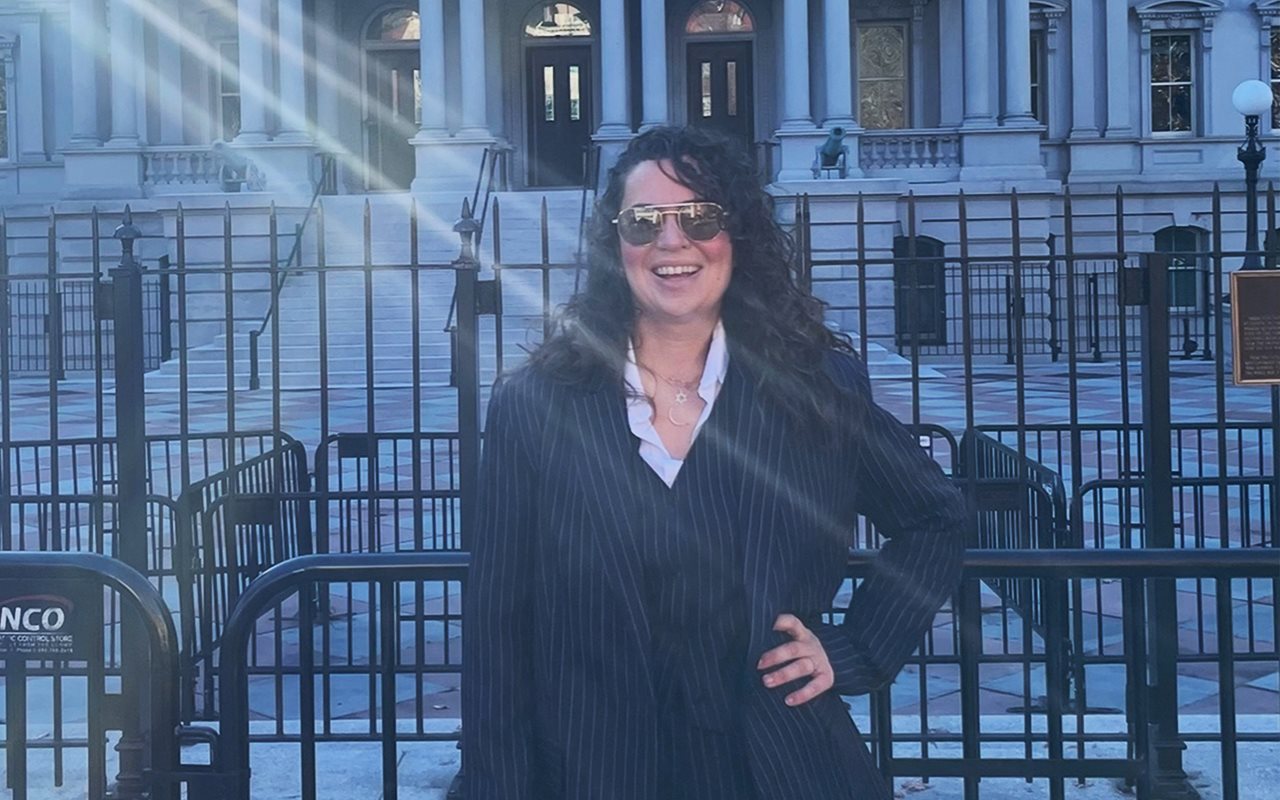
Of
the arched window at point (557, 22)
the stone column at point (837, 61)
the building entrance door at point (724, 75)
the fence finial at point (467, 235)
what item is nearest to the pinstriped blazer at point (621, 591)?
the fence finial at point (467, 235)

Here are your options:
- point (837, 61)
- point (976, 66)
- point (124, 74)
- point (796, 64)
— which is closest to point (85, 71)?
point (124, 74)

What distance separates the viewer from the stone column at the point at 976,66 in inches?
1193

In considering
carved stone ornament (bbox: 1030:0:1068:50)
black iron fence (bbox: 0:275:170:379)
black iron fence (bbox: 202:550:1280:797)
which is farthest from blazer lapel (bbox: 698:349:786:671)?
carved stone ornament (bbox: 1030:0:1068:50)

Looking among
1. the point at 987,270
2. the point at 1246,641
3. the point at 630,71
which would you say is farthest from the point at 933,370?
the point at 1246,641

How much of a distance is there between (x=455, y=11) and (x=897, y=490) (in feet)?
101

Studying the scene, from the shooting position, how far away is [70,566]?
353cm

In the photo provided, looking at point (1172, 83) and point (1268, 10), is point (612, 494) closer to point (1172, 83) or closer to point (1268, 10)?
point (1172, 83)

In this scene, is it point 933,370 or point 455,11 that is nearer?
point 933,370

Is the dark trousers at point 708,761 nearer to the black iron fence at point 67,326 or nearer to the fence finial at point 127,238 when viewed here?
the fence finial at point 127,238

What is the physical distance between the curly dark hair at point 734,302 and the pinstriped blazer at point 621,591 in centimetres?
4

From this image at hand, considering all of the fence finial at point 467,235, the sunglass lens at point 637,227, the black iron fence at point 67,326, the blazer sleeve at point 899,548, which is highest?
the black iron fence at point 67,326

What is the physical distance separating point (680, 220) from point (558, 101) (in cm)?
3109

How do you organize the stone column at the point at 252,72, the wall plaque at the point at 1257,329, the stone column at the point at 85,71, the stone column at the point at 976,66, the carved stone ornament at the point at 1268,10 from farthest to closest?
the carved stone ornament at the point at 1268,10, the stone column at the point at 85,71, the stone column at the point at 976,66, the stone column at the point at 252,72, the wall plaque at the point at 1257,329

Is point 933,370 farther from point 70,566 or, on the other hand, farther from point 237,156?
point 70,566
